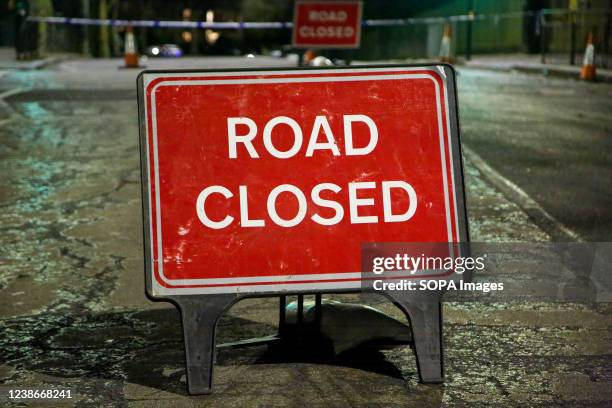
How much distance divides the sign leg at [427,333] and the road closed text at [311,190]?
33 cm

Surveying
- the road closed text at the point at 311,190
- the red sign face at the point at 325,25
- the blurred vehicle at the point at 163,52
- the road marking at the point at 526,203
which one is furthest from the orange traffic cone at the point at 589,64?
the blurred vehicle at the point at 163,52

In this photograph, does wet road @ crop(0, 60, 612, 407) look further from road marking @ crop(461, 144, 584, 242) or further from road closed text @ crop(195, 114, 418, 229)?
road closed text @ crop(195, 114, 418, 229)

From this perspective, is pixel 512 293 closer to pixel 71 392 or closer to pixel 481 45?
pixel 71 392

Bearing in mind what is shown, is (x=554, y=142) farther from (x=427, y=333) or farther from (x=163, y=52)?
(x=163, y=52)

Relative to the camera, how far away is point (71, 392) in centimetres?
413

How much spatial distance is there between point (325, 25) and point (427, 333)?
12.2 m

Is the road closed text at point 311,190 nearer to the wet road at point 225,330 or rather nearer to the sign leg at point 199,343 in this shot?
the sign leg at point 199,343

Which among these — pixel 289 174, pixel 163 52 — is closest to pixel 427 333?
pixel 289 174

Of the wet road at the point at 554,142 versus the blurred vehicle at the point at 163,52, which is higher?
the wet road at the point at 554,142

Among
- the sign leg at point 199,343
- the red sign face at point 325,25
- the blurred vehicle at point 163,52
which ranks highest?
the red sign face at point 325,25

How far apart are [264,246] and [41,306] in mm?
1721

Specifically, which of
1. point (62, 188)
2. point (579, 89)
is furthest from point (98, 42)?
point (62, 188)

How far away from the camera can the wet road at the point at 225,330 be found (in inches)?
162

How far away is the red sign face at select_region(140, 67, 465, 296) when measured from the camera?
13.6 feet
